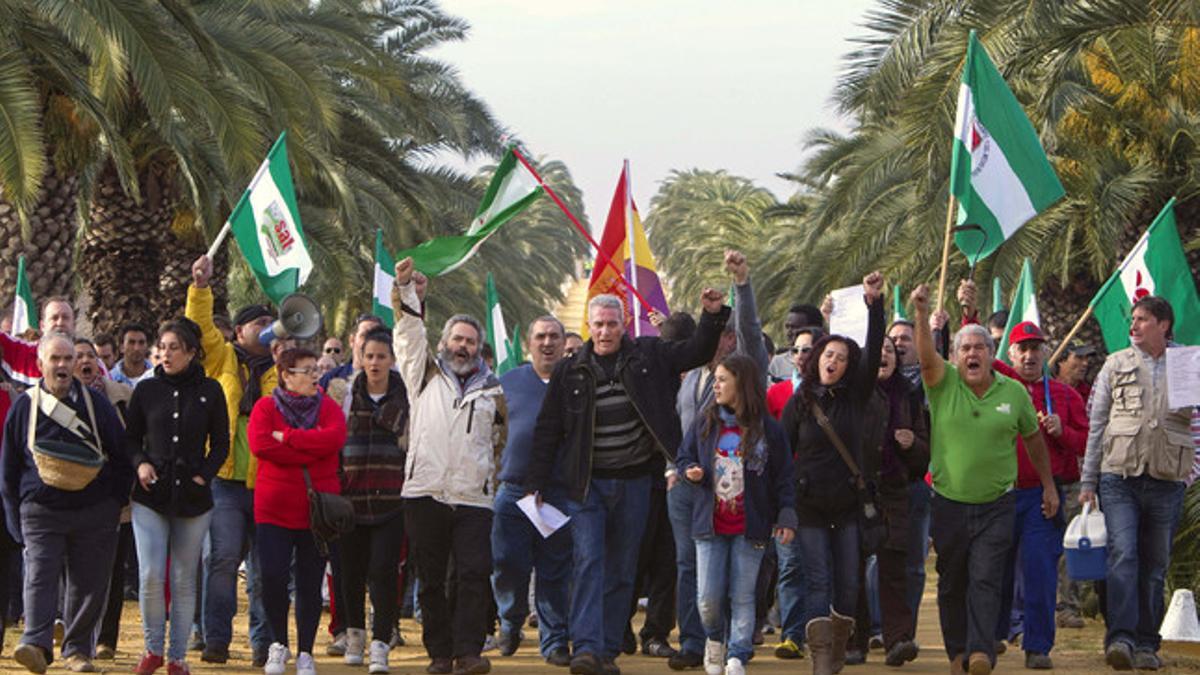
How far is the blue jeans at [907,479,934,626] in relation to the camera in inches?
456

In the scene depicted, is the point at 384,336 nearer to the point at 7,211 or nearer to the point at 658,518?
the point at 658,518

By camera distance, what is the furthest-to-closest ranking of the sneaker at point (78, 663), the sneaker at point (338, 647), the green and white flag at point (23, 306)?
the green and white flag at point (23, 306)
the sneaker at point (338, 647)
the sneaker at point (78, 663)

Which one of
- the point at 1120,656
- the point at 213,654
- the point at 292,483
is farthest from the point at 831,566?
the point at 213,654

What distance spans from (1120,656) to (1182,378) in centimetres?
156

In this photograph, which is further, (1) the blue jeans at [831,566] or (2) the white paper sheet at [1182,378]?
(2) the white paper sheet at [1182,378]

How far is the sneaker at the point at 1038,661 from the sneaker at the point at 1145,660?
50 cm

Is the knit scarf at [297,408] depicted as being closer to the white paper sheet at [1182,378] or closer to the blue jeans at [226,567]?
the blue jeans at [226,567]

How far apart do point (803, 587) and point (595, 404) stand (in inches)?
68.5

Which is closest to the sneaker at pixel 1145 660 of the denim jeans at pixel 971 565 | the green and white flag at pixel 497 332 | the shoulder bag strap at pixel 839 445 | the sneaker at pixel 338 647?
the denim jeans at pixel 971 565

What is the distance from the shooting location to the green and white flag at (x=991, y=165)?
12.1 metres

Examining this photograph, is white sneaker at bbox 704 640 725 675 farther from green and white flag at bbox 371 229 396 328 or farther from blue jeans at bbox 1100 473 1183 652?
green and white flag at bbox 371 229 396 328

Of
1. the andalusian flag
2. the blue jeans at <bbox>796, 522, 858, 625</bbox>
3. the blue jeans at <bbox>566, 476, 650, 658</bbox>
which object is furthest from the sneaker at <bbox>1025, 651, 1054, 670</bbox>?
the andalusian flag

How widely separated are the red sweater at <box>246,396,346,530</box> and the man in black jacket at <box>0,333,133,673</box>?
649 mm

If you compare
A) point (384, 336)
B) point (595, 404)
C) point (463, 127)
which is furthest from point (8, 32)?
point (463, 127)
